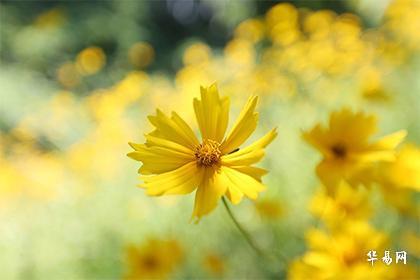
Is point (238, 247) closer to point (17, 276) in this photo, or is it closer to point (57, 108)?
point (17, 276)

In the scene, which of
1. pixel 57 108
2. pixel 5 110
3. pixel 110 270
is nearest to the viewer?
pixel 110 270

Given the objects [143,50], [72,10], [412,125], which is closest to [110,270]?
Result: [412,125]

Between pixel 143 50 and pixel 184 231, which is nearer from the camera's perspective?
pixel 184 231

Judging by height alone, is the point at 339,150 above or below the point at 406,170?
below

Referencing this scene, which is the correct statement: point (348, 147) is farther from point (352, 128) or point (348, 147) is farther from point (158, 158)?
point (158, 158)

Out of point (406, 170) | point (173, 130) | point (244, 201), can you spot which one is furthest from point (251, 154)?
point (244, 201)

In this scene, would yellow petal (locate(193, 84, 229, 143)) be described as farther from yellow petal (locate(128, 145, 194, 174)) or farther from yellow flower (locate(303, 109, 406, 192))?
yellow flower (locate(303, 109, 406, 192))

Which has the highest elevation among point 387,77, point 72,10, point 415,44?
point 72,10
